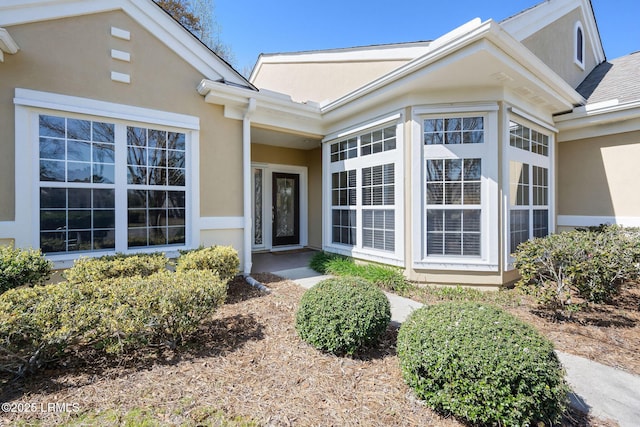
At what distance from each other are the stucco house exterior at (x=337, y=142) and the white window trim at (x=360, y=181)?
41 millimetres

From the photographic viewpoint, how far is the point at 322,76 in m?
9.21

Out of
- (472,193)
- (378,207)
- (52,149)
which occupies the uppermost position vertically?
(52,149)

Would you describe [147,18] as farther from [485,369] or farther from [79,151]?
[485,369]

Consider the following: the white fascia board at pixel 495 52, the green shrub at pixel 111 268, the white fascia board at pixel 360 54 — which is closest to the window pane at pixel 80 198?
the green shrub at pixel 111 268

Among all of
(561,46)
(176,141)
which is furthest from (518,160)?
(176,141)

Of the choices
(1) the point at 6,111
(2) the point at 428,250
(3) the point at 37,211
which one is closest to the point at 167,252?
(3) the point at 37,211

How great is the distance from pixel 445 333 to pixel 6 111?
20.9ft

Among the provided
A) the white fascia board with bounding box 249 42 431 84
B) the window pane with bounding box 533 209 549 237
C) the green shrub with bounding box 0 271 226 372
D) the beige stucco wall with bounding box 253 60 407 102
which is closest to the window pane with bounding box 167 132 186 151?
the green shrub with bounding box 0 271 226 372

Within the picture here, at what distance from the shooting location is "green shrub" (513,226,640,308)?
4.06 meters

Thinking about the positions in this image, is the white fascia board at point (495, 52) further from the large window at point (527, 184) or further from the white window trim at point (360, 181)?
the large window at point (527, 184)

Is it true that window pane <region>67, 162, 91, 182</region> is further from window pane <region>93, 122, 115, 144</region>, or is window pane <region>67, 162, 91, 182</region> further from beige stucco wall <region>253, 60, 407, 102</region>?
beige stucco wall <region>253, 60, 407, 102</region>

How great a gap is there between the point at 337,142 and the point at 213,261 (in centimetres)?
452

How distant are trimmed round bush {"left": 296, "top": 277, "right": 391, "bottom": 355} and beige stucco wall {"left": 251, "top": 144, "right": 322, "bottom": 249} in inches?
233

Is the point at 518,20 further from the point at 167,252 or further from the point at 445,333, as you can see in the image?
the point at 167,252
